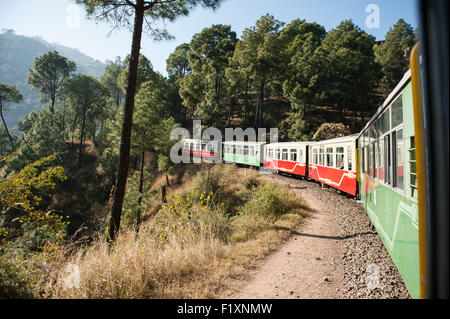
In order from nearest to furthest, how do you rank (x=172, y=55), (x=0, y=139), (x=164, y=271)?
1. (x=164, y=271)
2. (x=0, y=139)
3. (x=172, y=55)

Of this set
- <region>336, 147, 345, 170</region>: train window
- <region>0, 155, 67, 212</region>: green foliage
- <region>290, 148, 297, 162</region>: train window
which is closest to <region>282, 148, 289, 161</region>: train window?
<region>290, 148, 297, 162</region>: train window

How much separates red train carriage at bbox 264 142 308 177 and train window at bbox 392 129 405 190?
12.3 metres

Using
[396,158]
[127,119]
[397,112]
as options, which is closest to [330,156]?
[396,158]

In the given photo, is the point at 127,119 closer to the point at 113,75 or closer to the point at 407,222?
the point at 407,222

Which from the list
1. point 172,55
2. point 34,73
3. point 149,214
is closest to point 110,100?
point 34,73

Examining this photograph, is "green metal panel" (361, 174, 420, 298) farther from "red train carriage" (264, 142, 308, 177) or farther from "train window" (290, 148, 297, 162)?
"train window" (290, 148, 297, 162)

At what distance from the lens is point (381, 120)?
4422mm

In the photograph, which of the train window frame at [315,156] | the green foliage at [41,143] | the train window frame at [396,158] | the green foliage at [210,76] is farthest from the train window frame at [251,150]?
the green foliage at [41,143]

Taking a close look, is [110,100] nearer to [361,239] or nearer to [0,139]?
[0,139]

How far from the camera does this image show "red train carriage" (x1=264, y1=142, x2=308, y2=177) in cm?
1596

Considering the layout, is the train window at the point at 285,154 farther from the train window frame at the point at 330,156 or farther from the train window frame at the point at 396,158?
the train window frame at the point at 396,158

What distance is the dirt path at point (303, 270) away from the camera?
353 cm

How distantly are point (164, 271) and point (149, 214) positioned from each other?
19.2 metres

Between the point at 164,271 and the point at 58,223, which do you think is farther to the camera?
the point at 58,223
